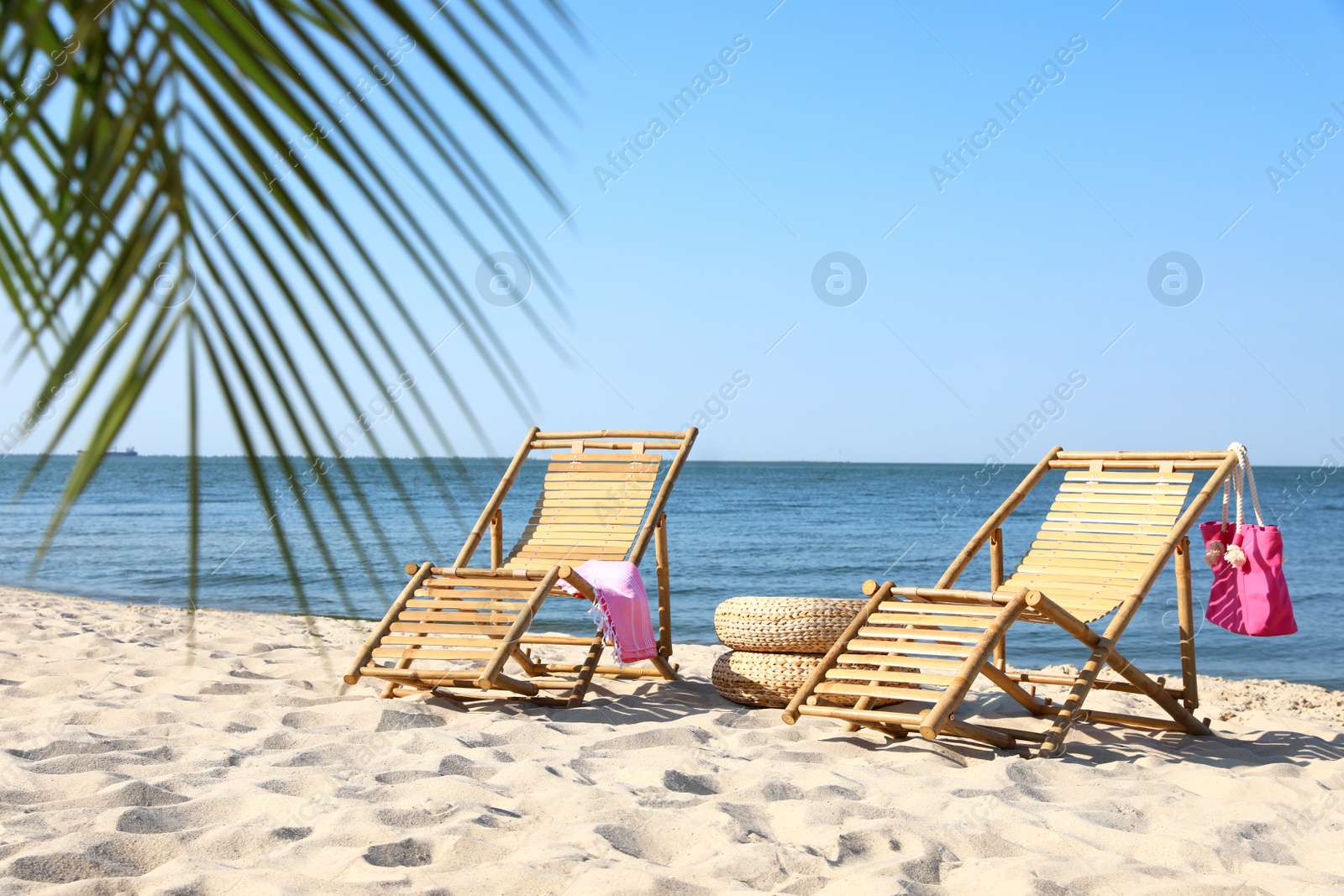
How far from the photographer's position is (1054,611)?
3799mm

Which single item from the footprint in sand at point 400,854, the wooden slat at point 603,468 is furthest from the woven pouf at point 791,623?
the footprint in sand at point 400,854

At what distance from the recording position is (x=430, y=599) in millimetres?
4879

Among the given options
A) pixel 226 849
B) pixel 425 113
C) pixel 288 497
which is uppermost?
pixel 425 113

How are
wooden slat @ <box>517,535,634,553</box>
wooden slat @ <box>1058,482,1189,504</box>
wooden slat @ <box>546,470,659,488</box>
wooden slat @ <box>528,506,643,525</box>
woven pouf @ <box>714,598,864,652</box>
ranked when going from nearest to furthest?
1. wooden slat @ <box>1058,482,1189,504</box>
2. woven pouf @ <box>714,598,864,652</box>
3. wooden slat @ <box>517,535,634,553</box>
4. wooden slat @ <box>528,506,643,525</box>
5. wooden slat @ <box>546,470,659,488</box>

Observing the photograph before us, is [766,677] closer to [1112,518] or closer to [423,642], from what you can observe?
[423,642]

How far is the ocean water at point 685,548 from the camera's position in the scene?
36 cm

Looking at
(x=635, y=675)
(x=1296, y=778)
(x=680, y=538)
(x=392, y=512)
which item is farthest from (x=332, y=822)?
(x=392, y=512)

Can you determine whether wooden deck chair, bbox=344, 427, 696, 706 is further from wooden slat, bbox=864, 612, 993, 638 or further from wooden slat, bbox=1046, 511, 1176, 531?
wooden slat, bbox=1046, 511, 1176, 531

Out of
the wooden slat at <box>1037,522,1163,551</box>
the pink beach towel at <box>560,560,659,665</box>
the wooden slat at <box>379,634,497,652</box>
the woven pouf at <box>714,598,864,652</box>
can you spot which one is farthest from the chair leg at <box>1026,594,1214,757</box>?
the wooden slat at <box>379,634,497,652</box>

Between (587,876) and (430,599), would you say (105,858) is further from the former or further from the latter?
(430,599)

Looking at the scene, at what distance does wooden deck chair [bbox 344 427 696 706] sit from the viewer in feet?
14.5

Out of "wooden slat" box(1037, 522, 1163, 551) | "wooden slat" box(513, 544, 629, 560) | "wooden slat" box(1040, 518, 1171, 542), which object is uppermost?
"wooden slat" box(1040, 518, 1171, 542)

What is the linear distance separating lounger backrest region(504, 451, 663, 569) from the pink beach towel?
1.31ft

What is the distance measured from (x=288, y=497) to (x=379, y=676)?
4.15 meters
